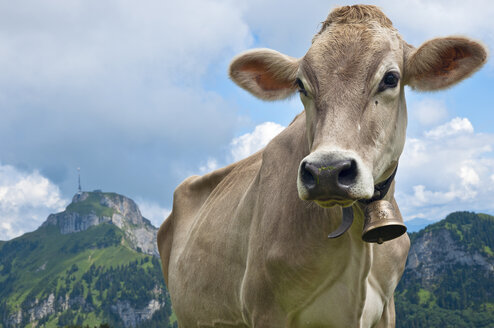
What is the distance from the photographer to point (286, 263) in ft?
17.2

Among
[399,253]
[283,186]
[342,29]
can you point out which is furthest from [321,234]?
[342,29]

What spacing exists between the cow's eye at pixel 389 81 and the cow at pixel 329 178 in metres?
0.01

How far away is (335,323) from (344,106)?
2383mm

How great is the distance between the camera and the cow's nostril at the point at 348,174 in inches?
155

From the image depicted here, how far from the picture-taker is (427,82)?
5.16 m

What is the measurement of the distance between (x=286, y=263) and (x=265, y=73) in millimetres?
2194

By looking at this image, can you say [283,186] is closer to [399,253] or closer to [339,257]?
[339,257]

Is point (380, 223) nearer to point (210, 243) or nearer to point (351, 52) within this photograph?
point (351, 52)

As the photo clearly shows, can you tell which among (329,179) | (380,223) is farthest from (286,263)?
(329,179)

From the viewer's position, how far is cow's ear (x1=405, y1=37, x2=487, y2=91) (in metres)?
4.99

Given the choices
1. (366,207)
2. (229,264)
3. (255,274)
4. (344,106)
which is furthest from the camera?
(229,264)

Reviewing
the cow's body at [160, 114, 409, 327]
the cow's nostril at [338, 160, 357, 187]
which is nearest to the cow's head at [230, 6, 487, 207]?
the cow's nostril at [338, 160, 357, 187]

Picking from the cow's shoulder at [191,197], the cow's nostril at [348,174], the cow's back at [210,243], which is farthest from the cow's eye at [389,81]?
the cow's shoulder at [191,197]

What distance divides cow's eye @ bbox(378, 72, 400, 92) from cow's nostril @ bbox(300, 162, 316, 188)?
1192mm
